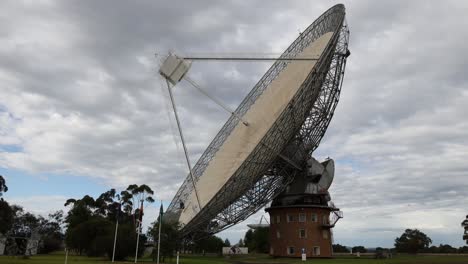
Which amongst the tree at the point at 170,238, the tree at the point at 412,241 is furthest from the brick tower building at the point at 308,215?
the tree at the point at 412,241

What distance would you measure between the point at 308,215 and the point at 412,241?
2303 inches

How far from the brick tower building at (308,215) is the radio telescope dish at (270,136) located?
890 centimetres

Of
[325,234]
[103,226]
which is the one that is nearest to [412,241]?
[325,234]

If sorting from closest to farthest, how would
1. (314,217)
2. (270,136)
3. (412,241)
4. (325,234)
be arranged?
(270,136)
(314,217)
(325,234)
(412,241)

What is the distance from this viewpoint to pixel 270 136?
33.9 metres

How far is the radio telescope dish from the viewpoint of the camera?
113 ft

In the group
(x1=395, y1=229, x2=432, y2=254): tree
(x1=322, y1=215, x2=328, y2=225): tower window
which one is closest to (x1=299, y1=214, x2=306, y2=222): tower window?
(x1=322, y1=215, x2=328, y2=225): tower window

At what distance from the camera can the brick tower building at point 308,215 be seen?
2138 inches

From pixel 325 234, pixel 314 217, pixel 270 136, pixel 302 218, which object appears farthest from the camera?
pixel 325 234

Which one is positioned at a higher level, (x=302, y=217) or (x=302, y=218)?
(x=302, y=217)

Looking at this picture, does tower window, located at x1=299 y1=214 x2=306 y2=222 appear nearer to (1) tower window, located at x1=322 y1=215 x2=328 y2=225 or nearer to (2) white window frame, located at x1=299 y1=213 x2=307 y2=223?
(2) white window frame, located at x1=299 y1=213 x2=307 y2=223

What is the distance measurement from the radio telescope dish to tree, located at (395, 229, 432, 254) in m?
66.6

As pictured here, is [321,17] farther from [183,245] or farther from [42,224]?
[42,224]

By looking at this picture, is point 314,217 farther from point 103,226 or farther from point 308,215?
point 103,226
